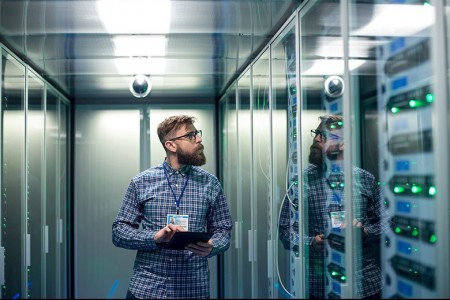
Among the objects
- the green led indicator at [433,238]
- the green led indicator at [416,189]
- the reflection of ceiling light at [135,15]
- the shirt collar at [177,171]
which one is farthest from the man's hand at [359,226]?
the reflection of ceiling light at [135,15]

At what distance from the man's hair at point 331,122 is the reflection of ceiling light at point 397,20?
35cm

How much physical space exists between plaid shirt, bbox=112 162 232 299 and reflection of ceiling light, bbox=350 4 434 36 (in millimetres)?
1229

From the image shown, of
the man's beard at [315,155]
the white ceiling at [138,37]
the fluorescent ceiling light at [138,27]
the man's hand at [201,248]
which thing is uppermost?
the fluorescent ceiling light at [138,27]

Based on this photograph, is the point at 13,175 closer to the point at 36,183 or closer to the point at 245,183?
the point at 36,183

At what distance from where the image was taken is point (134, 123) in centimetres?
593

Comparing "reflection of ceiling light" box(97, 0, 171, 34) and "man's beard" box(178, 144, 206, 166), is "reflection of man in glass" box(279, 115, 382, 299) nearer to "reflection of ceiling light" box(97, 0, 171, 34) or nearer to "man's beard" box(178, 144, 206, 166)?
"man's beard" box(178, 144, 206, 166)

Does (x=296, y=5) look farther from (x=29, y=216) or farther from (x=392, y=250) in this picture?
(x=29, y=216)

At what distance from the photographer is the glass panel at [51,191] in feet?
15.4

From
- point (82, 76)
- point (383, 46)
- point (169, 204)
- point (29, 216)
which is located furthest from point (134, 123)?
point (383, 46)

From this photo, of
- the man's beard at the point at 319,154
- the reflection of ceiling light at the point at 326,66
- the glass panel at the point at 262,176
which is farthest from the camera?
the glass panel at the point at 262,176

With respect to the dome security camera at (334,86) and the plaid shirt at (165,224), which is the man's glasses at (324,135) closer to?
the dome security camera at (334,86)

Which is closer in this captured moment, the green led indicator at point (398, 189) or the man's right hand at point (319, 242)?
the green led indicator at point (398, 189)

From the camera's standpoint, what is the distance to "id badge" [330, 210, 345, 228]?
2355 mm

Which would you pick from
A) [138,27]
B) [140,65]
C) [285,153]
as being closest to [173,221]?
[285,153]
